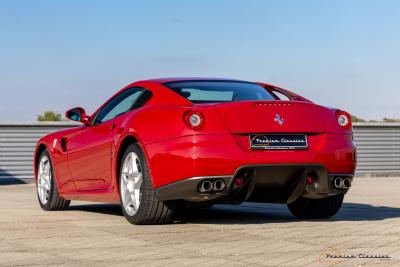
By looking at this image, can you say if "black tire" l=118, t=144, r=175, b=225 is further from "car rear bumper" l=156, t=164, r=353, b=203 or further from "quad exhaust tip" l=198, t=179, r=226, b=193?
"quad exhaust tip" l=198, t=179, r=226, b=193

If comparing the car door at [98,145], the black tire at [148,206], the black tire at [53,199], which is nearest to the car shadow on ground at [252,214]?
the black tire at [53,199]

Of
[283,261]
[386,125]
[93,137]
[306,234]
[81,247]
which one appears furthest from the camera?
[386,125]

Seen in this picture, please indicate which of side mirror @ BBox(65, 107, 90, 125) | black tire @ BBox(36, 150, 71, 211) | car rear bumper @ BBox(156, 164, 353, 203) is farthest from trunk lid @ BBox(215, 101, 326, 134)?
black tire @ BBox(36, 150, 71, 211)

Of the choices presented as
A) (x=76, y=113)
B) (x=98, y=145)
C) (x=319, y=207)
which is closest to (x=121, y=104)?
(x=98, y=145)

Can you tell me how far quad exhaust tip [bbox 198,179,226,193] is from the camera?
21.4 ft

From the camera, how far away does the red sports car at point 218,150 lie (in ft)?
21.4

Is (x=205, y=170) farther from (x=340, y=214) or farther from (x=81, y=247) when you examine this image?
(x=340, y=214)

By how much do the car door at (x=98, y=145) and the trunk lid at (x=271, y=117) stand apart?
1296 millimetres

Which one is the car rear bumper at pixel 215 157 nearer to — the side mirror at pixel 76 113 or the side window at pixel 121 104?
the side window at pixel 121 104

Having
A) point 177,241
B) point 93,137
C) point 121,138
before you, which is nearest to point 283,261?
point 177,241

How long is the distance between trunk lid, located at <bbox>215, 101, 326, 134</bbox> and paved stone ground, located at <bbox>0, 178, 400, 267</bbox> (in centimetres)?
85

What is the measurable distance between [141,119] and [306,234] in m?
1.77

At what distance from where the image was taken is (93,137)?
8.14 meters

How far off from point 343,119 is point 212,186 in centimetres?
148
